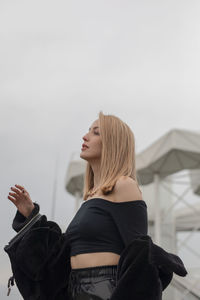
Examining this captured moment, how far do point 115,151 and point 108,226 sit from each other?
44cm

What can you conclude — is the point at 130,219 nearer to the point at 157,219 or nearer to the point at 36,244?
the point at 36,244

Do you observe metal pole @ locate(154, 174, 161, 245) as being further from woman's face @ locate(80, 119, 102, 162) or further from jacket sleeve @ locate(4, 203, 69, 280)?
jacket sleeve @ locate(4, 203, 69, 280)

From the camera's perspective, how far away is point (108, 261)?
1690 mm

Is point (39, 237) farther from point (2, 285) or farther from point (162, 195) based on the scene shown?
point (162, 195)

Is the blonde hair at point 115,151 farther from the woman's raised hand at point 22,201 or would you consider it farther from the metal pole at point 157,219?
the metal pole at point 157,219

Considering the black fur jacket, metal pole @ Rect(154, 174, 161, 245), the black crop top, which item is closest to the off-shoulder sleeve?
the black crop top

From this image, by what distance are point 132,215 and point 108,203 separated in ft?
0.49

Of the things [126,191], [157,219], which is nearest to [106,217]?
[126,191]

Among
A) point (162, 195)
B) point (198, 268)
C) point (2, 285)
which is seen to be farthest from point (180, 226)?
point (2, 285)

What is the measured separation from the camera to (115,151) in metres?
2.01

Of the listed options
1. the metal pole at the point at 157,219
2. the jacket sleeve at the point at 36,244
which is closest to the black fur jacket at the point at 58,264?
the jacket sleeve at the point at 36,244

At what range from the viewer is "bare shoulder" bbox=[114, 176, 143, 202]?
5.92ft

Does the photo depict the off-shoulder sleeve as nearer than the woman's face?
Yes

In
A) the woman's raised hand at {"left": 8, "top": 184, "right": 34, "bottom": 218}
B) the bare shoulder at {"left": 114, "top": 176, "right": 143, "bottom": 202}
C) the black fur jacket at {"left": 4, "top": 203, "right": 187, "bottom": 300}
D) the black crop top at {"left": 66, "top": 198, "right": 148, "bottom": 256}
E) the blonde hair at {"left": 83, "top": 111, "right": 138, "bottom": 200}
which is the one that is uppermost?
the blonde hair at {"left": 83, "top": 111, "right": 138, "bottom": 200}
